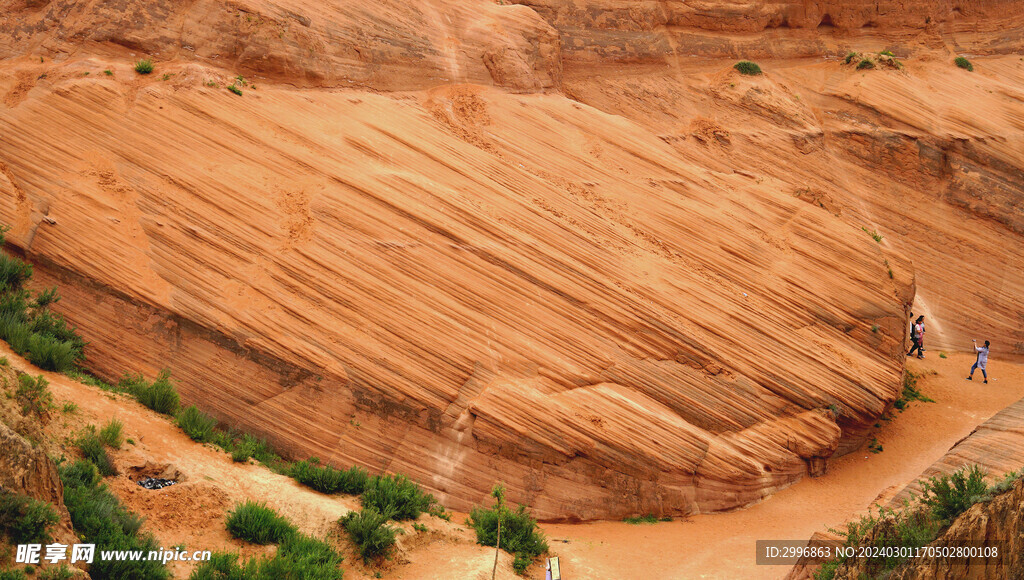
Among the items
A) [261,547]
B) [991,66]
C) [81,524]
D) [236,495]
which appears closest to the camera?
[81,524]

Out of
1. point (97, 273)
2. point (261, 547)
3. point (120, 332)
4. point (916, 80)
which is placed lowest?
point (261, 547)

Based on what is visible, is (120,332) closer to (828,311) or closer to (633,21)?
(828,311)

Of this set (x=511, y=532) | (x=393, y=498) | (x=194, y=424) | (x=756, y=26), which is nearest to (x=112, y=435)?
(x=194, y=424)

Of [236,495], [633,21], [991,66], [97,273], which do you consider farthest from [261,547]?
[991,66]

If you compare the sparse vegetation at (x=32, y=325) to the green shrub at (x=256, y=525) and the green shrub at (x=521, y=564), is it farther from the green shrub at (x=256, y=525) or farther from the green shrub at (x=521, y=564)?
the green shrub at (x=521, y=564)

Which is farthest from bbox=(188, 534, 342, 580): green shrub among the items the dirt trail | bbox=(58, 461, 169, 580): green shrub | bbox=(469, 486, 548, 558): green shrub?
the dirt trail

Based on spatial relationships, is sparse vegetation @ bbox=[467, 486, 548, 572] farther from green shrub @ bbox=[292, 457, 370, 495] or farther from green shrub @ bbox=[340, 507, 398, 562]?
green shrub @ bbox=[292, 457, 370, 495]

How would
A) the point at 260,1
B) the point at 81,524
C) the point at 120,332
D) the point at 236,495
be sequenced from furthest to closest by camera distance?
the point at 260,1, the point at 120,332, the point at 236,495, the point at 81,524
